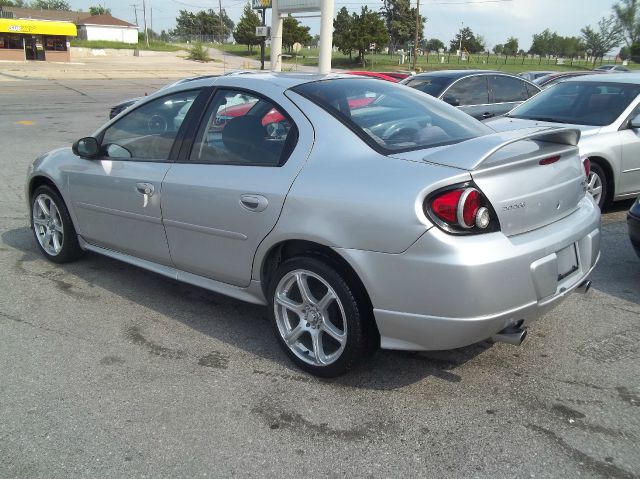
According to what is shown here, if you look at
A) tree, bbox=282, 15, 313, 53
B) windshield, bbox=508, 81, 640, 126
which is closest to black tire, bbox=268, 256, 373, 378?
windshield, bbox=508, 81, 640, 126

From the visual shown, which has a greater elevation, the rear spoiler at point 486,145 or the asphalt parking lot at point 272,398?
the rear spoiler at point 486,145

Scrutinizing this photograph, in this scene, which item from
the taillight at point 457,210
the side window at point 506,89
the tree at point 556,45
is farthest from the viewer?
the tree at point 556,45

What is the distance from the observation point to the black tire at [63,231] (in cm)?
479

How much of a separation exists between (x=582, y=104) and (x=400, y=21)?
88.5 meters

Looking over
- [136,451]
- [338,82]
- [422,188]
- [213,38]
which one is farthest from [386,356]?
[213,38]

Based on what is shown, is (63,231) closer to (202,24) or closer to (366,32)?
(366,32)

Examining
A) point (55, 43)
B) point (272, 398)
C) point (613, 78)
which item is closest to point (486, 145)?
point (272, 398)

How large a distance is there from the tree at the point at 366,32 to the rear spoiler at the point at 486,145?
59.1 m

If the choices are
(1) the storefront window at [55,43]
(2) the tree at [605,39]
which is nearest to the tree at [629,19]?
(2) the tree at [605,39]

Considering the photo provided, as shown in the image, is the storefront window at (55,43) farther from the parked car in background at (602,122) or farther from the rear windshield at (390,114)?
the rear windshield at (390,114)

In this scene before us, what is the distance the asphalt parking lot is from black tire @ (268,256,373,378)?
0.36 feet

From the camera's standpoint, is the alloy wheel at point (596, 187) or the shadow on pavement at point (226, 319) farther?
the alloy wheel at point (596, 187)

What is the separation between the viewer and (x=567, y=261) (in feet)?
10.1

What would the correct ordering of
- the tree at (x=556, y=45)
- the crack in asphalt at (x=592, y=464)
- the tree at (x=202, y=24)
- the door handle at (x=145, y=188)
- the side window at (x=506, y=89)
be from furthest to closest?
the tree at (x=202, y=24), the tree at (x=556, y=45), the side window at (x=506, y=89), the door handle at (x=145, y=188), the crack in asphalt at (x=592, y=464)
